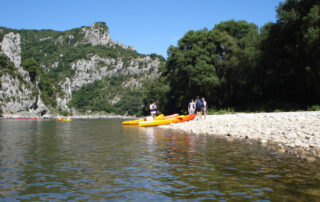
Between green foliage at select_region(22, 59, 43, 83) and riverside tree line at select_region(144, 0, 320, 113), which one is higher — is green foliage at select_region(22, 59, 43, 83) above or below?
above

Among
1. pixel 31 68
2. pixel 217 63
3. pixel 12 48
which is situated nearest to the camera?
pixel 217 63

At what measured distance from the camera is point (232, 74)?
46875mm

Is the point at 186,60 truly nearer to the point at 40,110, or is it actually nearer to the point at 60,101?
the point at 40,110

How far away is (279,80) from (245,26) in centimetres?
1918

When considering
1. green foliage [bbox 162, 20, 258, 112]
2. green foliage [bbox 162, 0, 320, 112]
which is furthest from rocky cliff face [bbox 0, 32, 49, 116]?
green foliage [bbox 162, 20, 258, 112]

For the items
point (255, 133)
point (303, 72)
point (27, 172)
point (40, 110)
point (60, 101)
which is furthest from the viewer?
point (60, 101)

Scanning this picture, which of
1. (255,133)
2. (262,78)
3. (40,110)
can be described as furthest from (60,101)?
(255,133)

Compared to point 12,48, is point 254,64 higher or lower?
lower

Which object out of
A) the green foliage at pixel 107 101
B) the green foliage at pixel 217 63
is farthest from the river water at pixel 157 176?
the green foliage at pixel 107 101

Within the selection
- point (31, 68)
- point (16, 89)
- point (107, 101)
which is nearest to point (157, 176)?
point (16, 89)

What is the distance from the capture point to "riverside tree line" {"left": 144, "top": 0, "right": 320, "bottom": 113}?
1282 inches

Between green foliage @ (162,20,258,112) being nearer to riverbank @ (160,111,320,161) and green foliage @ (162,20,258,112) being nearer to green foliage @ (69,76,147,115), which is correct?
riverbank @ (160,111,320,161)

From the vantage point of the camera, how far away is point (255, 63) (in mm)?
41812

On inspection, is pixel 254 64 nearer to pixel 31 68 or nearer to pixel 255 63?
pixel 255 63
